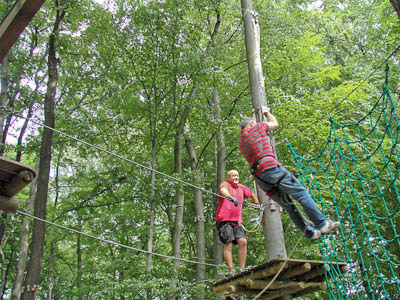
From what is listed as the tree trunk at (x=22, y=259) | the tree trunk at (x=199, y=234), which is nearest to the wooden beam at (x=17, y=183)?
the tree trunk at (x=199, y=234)

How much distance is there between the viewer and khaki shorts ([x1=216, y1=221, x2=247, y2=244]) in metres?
4.39

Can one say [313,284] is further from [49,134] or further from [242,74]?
[242,74]

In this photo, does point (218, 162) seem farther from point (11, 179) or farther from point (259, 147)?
point (11, 179)

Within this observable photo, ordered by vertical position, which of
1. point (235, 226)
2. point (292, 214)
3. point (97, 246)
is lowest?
point (292, 214)

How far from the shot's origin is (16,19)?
2861mm

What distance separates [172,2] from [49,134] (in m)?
3.99

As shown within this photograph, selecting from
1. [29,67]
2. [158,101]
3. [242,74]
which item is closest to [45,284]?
[29,67]

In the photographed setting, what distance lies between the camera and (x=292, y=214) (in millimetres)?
3352

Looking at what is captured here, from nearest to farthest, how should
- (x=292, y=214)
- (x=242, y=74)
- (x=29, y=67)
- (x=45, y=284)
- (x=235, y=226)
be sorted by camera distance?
1. (x=292, y=214)
2. (x=235, y=226)
3. (x=29, y=67)
4. (x=242, y=74)
5. (x=45, y=284)

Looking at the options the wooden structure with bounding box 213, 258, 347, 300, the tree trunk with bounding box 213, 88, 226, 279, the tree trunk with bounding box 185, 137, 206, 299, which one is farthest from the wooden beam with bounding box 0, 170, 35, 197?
the tree trunk with bounding box 213, 88, 226, 279

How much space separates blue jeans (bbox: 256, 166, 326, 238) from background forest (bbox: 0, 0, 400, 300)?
10.8ft

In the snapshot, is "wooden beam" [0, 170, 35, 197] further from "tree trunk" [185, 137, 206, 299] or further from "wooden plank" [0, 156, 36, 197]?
"tree trunk" [185, 137, 206, 299]

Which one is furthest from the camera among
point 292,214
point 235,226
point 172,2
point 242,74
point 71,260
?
point 71,260

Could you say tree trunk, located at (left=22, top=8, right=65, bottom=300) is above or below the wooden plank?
above
